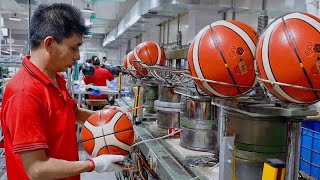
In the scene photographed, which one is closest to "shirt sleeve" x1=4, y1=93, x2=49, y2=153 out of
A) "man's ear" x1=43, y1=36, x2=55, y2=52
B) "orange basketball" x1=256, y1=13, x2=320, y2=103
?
"man's ear" x1=43, y1=36, x2=55, y2=52

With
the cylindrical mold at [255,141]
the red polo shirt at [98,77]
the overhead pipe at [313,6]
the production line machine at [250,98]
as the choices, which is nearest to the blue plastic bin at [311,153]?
the production line machine at [250,98]

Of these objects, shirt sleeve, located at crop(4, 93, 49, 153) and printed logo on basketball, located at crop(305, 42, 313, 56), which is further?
shirt sleeve, located at crop(4, 93, 49, 153)

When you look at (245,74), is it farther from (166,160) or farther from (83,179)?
(83,179)

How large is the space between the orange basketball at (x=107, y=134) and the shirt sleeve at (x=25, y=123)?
0.45 m

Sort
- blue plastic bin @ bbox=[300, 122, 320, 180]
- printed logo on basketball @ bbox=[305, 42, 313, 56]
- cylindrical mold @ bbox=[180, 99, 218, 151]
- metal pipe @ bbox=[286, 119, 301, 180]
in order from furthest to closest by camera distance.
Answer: cylindrical mold @ bbox=[180, 99, 218, 151] → blue plastic bin @ bbox=[300, 122, 320, 180] → metal pipe @ bbox=[286, 119, 301, 180] → printed logo on basketball @ bbox=[305, 42, 313, 56]

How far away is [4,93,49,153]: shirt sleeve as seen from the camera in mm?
1332

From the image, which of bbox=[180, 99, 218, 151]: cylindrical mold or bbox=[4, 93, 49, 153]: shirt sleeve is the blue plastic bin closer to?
bbox=[180, 99, 218, 151]: cylindrical mold

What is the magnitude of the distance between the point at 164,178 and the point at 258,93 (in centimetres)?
82

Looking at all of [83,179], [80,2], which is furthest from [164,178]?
[80,2]

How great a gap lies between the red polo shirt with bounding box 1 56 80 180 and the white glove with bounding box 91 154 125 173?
15 cm

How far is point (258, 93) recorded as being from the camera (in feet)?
4.99

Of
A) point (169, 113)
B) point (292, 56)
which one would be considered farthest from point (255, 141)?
point (169, 113)

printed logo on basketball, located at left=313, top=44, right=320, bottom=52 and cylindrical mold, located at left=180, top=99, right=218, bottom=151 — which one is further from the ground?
printed logo on basketball, located at left=313, top=44, right=320, bottom=52

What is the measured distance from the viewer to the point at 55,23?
1.50 m
